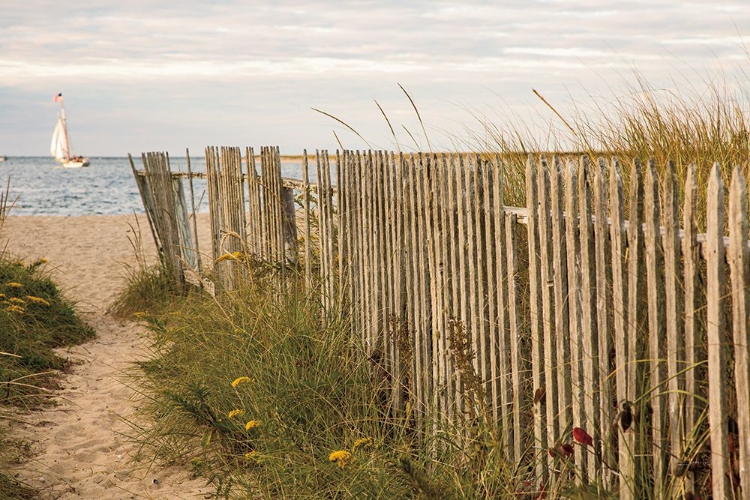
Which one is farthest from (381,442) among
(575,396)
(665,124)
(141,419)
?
(665,124)

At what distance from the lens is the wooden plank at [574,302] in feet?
8.93

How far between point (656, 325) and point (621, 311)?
0.58 ft

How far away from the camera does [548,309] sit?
293 cm

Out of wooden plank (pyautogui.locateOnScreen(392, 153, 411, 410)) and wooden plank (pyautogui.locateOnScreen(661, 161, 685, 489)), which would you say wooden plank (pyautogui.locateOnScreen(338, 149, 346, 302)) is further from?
wooden plank (pyautogui.locateOnScreen(661, 161, 685, 489))

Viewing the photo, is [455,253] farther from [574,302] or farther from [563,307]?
[574,302]

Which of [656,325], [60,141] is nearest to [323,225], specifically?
[656,325]

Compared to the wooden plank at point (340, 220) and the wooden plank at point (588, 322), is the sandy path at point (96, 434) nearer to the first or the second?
the wooden plank at point (340, 220)

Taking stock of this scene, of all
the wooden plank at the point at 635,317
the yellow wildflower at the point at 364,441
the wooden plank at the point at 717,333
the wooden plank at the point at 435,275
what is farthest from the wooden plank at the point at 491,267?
the wooden plank at the point at 717,333

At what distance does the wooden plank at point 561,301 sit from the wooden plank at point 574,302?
2cm

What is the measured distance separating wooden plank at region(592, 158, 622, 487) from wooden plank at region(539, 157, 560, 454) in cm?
25

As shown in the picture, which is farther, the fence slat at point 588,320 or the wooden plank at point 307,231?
the wooden plank at point 307,231

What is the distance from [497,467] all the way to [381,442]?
700 millimetres

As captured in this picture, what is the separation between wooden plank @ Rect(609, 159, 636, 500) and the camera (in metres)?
2.49

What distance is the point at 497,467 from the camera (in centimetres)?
288
